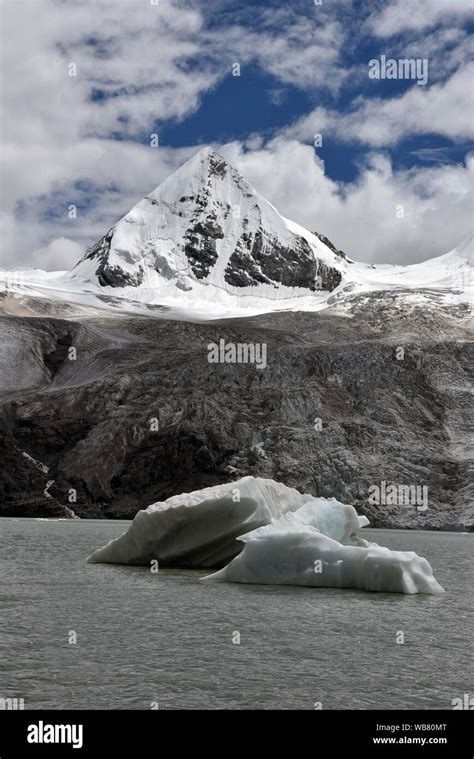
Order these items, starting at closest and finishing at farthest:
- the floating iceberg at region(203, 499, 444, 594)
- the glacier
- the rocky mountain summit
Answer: the floating iceberg at region(203, 499, 444, 594) → the glacier → the rocky mountain summit

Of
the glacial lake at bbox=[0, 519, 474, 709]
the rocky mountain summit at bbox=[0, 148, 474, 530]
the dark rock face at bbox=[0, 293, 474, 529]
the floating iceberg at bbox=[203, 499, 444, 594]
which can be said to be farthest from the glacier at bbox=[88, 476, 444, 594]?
the rocky mountain summit at bbox=[0, 148, 474, 530]

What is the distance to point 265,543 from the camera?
2844 centimetres

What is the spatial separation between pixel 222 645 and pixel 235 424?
8911 centimetres

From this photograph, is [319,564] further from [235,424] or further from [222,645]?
[235,424]

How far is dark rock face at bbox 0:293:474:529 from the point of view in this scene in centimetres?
10062

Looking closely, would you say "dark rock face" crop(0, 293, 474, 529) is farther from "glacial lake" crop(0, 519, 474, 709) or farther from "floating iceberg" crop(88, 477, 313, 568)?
"glacial lake" crop(0, 519, 474, 709)

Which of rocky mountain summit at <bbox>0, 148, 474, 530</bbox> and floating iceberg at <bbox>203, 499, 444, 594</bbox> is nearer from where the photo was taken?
floating iceberg at <bbox>203, 499, 444, 594</bbox>

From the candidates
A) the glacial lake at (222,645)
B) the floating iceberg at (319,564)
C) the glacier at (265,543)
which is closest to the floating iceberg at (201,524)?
the glacier at (265,543)

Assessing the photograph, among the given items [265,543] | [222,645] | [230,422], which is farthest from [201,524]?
[230,422]

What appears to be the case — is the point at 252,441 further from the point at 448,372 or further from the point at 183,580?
the point at 183,580

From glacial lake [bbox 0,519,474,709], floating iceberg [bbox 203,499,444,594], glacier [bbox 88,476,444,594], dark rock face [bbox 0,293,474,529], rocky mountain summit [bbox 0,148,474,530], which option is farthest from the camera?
dark rock face [bbox 0,293,474,529]

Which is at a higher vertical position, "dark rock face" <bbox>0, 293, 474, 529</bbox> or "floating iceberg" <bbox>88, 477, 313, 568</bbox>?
"dark rock face" <bbox>0, 293, 474, 529</bbox>

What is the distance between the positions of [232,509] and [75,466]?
74.5 m

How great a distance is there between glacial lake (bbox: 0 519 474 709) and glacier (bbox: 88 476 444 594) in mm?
663
